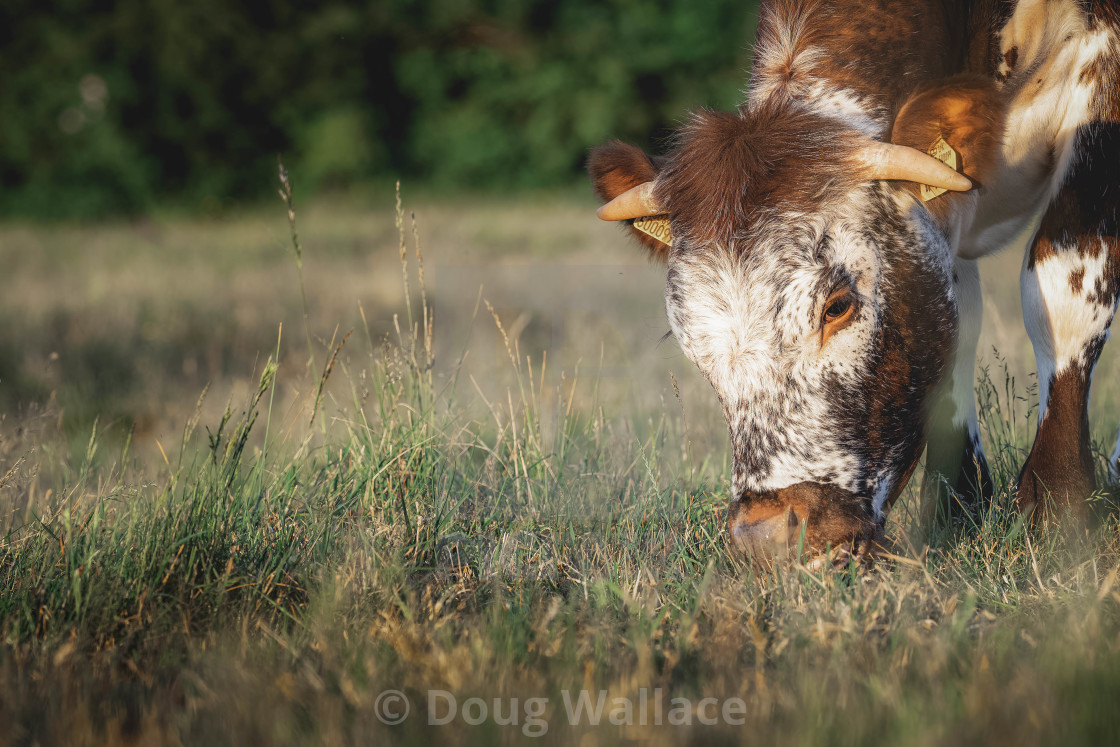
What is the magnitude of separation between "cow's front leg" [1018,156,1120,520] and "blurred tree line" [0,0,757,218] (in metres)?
18.7

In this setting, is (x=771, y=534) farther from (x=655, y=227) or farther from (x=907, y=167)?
(x=655, y=227)

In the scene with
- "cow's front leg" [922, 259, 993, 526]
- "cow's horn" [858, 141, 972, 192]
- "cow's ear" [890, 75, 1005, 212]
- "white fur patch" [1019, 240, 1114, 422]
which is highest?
"cow's ear" [890, 75, 1005, 212]

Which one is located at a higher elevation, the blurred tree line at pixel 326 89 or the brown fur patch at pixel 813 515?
the blurred tree line at pixel 326 89

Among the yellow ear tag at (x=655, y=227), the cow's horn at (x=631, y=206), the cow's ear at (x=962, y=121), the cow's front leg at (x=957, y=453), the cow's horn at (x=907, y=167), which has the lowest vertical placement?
the cow's front leg at (x=957, y=453)

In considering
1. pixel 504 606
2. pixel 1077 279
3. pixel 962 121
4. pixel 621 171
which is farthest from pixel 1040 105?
pixel 504 606

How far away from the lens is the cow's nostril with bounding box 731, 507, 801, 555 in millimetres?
2457

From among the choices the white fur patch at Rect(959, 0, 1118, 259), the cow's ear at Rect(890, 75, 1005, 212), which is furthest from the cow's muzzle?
the white fur patch at Rect(959, 0, 1118, 259)

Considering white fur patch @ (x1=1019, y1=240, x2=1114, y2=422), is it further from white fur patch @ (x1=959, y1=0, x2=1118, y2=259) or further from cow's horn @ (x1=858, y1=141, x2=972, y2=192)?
cow's horn @ (x1=858, y1=141, x2=972, y2=192)

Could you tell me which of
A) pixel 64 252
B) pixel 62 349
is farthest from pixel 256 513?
pixel 64 252

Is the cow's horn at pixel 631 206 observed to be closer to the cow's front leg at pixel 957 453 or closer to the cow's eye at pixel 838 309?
the cow's eye at pixel 838 309

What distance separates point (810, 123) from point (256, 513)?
6.92 ft

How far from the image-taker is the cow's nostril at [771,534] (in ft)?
8.06

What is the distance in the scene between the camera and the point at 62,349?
24.0 ft

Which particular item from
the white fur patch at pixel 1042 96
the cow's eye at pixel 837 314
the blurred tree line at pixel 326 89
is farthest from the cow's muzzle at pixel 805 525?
the blurred tree line at pixel 326 89
